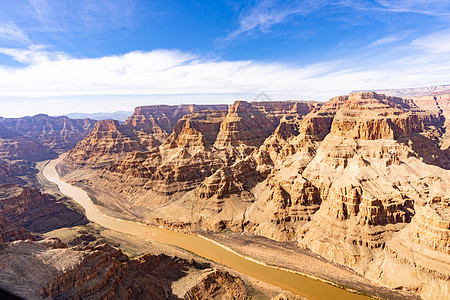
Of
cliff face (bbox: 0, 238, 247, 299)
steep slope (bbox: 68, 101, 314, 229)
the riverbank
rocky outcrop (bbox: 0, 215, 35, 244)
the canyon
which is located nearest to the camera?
cliff face (bbox: 0, 238, 247, 299)

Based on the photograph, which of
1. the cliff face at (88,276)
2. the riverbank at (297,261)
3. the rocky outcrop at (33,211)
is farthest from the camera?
the rocky outcrop at (33,211)

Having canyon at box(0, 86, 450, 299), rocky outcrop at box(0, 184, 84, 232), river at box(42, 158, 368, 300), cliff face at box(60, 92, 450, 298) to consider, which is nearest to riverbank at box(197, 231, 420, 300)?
canyon at box(0, 86, 450, 299)

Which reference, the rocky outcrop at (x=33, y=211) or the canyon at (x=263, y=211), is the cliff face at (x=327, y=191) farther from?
the rocky outcrop at (x=33, y=211)

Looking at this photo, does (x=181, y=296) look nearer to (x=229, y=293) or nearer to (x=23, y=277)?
(x=229, y=293)

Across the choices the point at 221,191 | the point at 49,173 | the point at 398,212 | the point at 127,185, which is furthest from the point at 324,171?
the point at 49,173

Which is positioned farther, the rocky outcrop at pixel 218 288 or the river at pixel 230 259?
the river at pixel 230 259

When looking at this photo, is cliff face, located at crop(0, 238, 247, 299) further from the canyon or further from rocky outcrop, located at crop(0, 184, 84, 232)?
rocky outcrop, located at crop(0, 184, 84, 232)

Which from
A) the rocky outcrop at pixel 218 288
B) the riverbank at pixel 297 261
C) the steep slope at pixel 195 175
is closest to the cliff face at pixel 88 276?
the rocky outcrop at pixel 218 288
